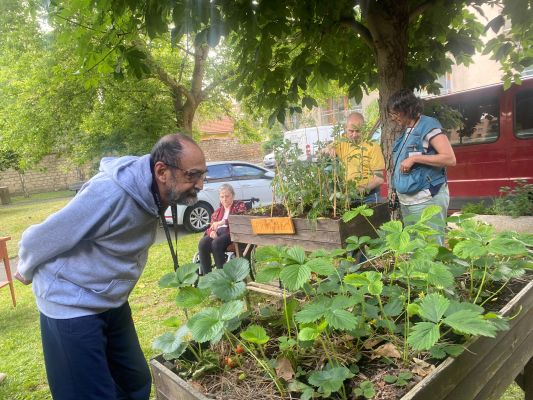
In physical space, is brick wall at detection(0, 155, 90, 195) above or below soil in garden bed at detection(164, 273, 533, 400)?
above

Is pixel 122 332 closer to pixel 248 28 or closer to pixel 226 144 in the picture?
pixel 248 28

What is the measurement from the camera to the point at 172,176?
1662 mm

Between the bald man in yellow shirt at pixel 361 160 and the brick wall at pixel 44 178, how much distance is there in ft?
73.3

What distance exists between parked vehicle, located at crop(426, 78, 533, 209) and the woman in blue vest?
2997 millimetres

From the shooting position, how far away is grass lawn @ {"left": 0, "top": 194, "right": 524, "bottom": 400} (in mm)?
3076

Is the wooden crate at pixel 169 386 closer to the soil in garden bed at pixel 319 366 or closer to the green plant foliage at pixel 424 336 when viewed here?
the soil in garden bed at pixel 319 366

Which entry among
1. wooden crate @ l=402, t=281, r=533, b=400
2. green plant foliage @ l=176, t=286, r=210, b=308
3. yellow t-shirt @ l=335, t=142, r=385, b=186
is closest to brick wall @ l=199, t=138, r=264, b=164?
yellow t-shirt @ l=335, t=142, r=385, b=186

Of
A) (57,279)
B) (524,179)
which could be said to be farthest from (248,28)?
(524,179)

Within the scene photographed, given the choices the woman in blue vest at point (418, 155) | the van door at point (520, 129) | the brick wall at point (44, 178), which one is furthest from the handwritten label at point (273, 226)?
the brick wall at point (44, 178)

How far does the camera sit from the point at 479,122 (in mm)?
5906

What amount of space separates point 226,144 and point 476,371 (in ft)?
71.2

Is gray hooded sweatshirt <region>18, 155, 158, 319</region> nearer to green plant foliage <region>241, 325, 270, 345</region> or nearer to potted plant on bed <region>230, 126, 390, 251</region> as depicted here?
green plant foliage <region>241, 325, 270, 345</region>

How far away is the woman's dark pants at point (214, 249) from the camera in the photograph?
4613mm

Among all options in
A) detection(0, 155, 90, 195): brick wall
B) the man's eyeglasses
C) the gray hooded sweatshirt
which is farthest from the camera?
detection(0, 155, 90, 195): brick wall
